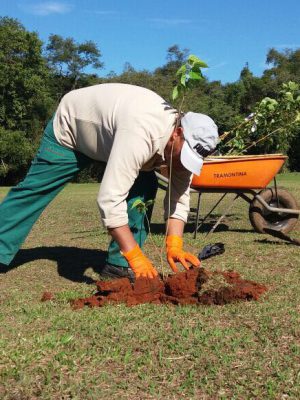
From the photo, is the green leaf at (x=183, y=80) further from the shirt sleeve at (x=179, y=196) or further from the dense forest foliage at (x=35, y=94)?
the dense forest foliage at (x=35, y=94)

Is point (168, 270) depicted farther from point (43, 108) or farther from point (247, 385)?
point (43, 108)

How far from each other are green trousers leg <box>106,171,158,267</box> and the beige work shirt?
323 millimetres

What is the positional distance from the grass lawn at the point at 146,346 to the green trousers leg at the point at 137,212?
12.2 inches

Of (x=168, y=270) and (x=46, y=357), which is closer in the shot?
(x=46, y=357)

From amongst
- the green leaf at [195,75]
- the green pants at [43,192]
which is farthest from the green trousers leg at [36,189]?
the green leaf at [195,75]

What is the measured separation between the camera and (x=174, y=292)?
12.8ft

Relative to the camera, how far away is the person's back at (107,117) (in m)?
3.78

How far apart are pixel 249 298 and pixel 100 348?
1264 mm

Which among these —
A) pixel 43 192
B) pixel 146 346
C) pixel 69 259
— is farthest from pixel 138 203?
pixel 69 259

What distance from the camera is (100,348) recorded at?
3.09 meters

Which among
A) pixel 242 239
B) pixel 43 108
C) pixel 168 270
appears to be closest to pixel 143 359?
pixel 168 270

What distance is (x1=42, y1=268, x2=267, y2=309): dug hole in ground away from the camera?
12.6 feet

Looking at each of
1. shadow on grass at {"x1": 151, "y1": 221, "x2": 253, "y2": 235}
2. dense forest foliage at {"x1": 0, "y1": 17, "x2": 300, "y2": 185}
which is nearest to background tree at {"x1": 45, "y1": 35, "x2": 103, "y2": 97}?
dense forest foliage at {"x1": 0, "y1": 17, "x2": 300, "y2": 185}

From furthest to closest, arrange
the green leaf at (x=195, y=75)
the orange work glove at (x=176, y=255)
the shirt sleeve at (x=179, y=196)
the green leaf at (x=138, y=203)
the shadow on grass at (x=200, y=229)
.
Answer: the shadow on grass at (x=200, y=229) < the shirt sleeve at (x=179, y=196) < the green leaf at (x=138, y=203) < the orange work glove at (x=176, y=255) < the green leaf at (x=195, y=75)
